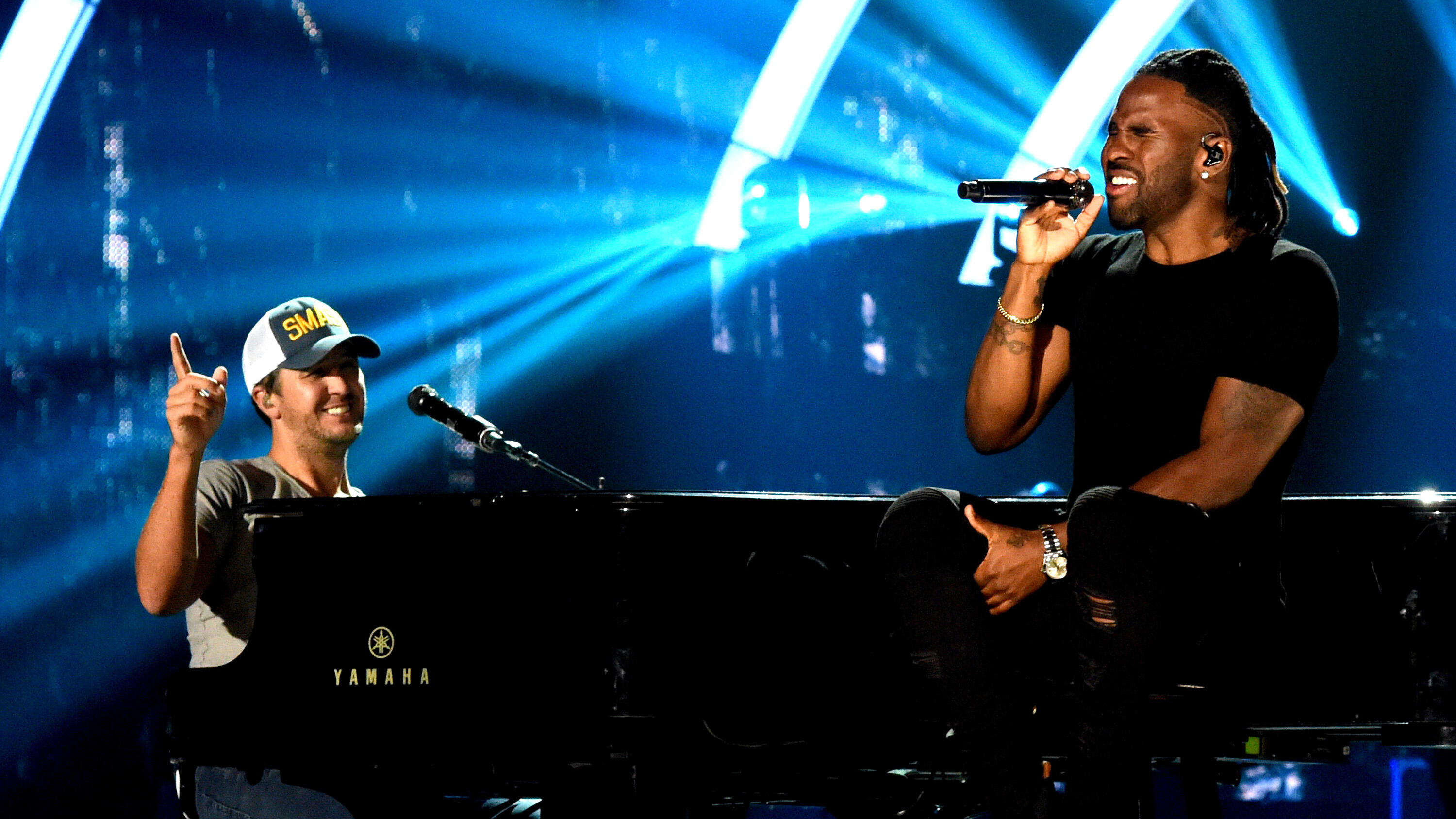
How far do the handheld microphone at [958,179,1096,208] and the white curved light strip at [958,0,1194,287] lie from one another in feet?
8.36

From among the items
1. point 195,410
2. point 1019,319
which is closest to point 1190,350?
point 1019,319

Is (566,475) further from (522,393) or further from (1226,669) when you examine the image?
(522,393)

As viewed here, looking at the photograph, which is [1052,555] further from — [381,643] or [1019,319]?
[381,643]

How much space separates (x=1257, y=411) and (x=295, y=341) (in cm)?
187

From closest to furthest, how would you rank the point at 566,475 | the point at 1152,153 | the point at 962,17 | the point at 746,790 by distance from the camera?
the point at 1152,153
the point at 746,790
the point at 566,475
the point at 962,17

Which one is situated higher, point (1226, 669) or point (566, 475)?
point (566, 475)

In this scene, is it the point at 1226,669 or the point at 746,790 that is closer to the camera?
the point at 1226,669

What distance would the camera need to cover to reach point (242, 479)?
2371 mm

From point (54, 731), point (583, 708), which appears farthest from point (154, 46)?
point (583, 708)

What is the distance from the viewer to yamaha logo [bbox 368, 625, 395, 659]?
1.90 metres

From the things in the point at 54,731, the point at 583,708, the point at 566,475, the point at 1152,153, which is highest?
the point at 1152,153

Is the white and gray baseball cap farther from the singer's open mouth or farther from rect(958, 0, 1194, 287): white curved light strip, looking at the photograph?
rect(958, 0, 1194, 287): white curved light strip

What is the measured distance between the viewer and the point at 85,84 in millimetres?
4055

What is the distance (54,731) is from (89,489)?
809 mm
